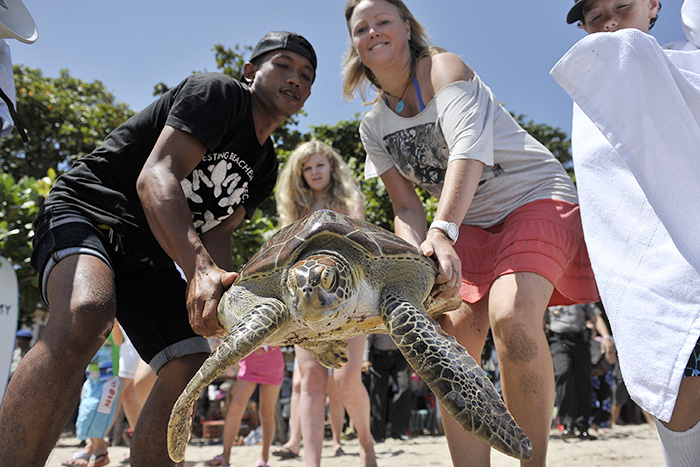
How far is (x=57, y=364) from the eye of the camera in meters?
1.58

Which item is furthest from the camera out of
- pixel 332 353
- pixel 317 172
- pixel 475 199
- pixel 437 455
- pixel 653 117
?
pixel 437 455

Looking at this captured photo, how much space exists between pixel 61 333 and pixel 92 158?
→ 791 millimetres

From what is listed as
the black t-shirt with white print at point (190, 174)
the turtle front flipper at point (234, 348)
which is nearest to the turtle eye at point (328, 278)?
the turtle front flipper at point (234, 348)

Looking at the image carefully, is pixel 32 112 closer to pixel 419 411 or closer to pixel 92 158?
pixel 419 411

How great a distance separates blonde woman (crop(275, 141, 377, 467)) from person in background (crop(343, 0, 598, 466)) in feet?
3.53

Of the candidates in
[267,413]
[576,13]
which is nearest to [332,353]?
[576,13]

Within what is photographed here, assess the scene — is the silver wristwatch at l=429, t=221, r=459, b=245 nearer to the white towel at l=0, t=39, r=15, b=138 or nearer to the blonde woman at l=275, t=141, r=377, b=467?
the blonde woman at l=275, t=141, r=377, b=467

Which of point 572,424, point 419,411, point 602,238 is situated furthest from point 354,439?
point 602,238

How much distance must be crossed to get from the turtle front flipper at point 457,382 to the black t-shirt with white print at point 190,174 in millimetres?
1011

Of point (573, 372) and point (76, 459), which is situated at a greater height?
point (573, 372)

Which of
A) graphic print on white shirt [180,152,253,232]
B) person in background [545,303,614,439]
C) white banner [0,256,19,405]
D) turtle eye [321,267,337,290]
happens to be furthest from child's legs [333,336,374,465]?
person in background [545,303,614,439]

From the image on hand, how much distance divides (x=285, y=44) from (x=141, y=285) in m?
1.16

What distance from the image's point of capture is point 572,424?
248 inches

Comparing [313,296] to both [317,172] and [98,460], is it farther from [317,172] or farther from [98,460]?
[98,460]
